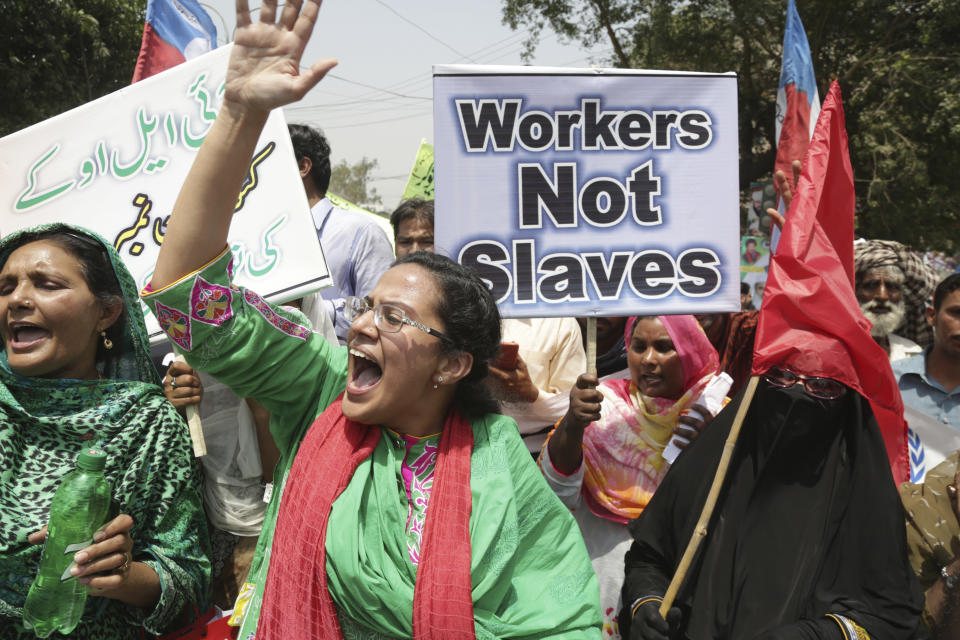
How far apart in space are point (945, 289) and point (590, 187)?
186 cm

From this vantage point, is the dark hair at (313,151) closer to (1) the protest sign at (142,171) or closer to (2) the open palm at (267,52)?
(1) the protest sign at (142,171)

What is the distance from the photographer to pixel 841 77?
13352 mm

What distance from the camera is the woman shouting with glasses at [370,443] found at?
67.4 inches

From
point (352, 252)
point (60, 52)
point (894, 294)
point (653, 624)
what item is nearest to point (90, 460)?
point (653, 624)

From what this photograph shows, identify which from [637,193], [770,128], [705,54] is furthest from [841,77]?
[637,193]

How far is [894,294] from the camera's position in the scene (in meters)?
4.55

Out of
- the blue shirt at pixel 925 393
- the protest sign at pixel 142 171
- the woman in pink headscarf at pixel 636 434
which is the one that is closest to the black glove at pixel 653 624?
the woman in pink headscarf at pixel 636 434

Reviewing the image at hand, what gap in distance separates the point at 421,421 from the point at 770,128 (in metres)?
13.6

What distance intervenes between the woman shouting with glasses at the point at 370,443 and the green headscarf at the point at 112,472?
0.77 ft

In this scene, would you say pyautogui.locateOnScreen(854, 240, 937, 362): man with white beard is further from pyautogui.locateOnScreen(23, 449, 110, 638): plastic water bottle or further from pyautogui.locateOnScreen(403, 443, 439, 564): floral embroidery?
pyautogui.locateOnScreen(23, 449, 110, 638): plastic water bottle

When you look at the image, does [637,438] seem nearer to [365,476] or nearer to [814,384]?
[814,384]

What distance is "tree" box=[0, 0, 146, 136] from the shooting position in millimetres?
9625

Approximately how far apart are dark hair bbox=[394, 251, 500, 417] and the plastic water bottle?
34.0 inches

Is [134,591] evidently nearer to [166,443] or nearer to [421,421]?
[166,443]
